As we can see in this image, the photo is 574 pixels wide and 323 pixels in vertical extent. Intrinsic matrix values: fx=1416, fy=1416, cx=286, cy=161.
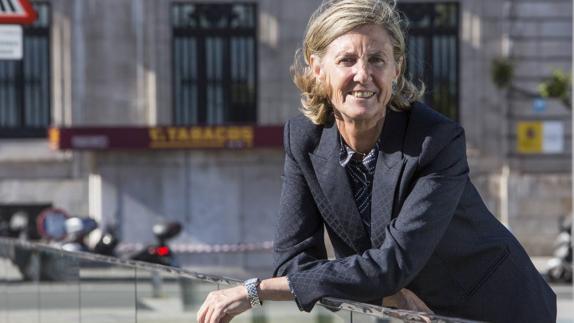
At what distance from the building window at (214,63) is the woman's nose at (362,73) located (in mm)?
23057

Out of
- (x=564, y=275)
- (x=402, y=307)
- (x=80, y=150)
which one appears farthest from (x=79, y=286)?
(x=80, y=150)

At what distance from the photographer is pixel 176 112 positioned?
26609mm

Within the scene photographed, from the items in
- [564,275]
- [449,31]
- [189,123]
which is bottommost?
[564,275]

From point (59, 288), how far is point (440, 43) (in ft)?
63.2

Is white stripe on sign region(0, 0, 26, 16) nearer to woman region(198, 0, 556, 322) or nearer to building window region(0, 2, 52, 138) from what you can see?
woman region(198, 0, 556, 322)

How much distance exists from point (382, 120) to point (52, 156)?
23.3 meters

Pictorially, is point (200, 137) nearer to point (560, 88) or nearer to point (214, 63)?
point (214, 63)

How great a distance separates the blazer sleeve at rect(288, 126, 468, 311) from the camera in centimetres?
341

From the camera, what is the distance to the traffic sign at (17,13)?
425 inches

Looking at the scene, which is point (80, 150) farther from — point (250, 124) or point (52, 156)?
point (250, 124)

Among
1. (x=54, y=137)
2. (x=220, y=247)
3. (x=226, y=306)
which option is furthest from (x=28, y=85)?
(x=226, y=306)

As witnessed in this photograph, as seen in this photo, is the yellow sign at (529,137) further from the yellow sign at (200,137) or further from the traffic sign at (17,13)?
the traffic sign at (17,13)

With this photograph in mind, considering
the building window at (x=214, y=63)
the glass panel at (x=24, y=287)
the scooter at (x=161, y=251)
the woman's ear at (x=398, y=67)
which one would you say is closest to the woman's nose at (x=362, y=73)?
the woman's ear at (x=398, y=67)

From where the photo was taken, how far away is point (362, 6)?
347cm
